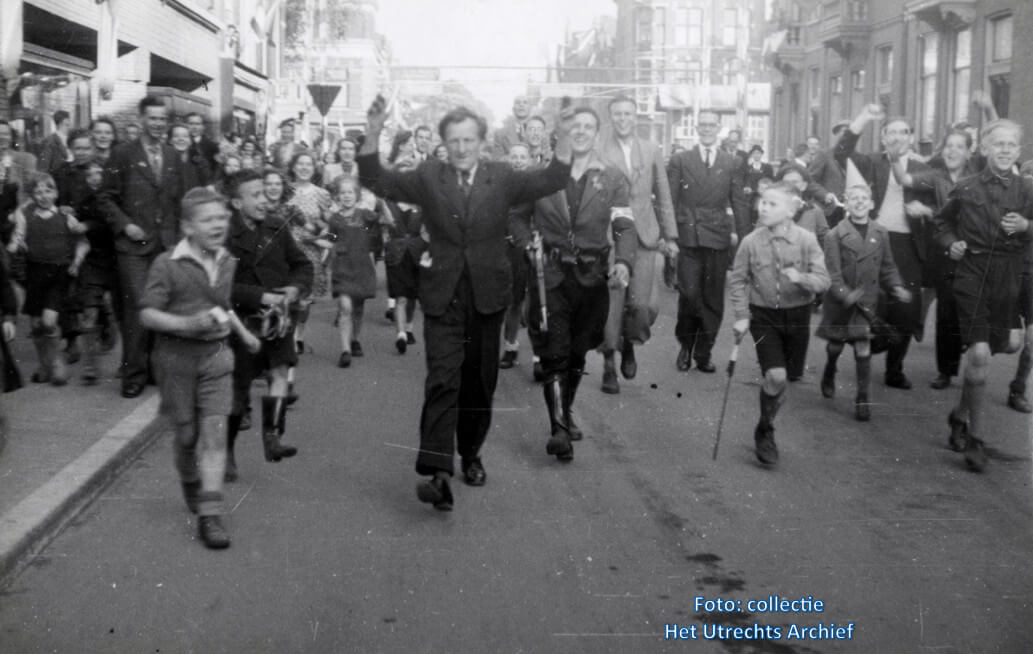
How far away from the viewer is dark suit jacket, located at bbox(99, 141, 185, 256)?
29.6 feet

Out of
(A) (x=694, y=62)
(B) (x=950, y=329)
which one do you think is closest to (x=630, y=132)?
(B) (x=950, y=329)

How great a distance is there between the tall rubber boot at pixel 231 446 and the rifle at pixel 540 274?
1.85m

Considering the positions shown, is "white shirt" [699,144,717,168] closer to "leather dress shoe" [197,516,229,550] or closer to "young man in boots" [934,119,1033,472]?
"young man in boots" [934,119,1033,472]

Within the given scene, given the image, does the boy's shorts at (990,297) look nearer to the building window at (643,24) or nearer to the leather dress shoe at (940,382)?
the leather dress shoe at (940,382)

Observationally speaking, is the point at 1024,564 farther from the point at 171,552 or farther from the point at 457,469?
the point at 171,552

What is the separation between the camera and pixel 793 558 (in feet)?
18.1

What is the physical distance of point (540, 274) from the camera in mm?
7750

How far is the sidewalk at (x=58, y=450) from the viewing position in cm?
571

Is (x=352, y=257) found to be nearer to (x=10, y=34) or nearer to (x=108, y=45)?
(x=10, y=34)

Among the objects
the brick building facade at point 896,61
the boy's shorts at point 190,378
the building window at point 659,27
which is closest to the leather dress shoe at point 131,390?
the boy's shorts at point 190,378

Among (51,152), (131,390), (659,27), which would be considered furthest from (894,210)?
(659,27)

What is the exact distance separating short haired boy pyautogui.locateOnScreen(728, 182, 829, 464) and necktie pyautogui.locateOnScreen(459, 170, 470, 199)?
198 cm

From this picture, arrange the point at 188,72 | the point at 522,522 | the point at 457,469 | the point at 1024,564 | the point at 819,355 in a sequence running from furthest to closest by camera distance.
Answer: the point at 188,72 → the point at 819,355 → the point at 457,469 → the point at 522,522 → the point at 1024,564

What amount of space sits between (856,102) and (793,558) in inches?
1089
